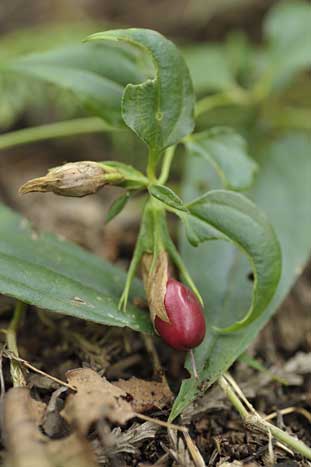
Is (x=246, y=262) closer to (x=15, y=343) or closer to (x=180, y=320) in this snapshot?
(x=180, y=320)

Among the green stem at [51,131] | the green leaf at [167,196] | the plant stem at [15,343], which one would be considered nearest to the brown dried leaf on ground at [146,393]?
the plant stem at [15,343]

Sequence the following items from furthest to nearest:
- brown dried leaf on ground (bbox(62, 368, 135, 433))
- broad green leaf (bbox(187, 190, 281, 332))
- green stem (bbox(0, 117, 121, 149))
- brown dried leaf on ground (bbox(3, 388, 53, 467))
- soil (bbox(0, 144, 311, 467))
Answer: green stem (bbox(0, 117, 121, 149)) → broad green leaf (bbox(187, 190, 281, 332)) → soil (bbox(0, 144, 311, 467)) → brown dried leaf on ground (bbox(62, 368, 135, 433)) → brown dried leaf on ground (bbox(3, 388, 53, 467))

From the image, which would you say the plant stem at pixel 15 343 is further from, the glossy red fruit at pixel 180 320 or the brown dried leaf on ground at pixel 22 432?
the glossy red fruit at pixel 180 320

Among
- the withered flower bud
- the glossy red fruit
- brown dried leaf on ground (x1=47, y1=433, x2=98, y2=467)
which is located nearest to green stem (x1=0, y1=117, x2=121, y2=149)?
the withered flower bud

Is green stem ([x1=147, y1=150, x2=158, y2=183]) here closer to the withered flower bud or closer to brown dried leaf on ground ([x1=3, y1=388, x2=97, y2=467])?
the withered flower bud

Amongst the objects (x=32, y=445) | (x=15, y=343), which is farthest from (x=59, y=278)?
(x=32, y=445)

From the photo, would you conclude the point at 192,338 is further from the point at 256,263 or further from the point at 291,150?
the point at 291,150
